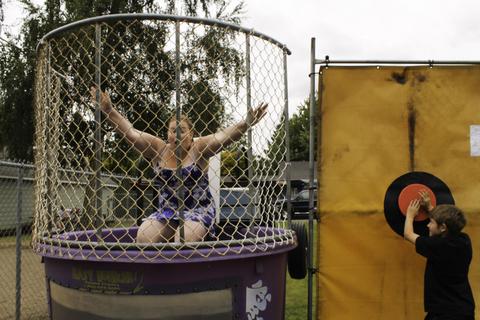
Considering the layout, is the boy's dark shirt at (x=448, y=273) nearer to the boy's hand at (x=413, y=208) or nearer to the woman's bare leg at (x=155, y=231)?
the boy's hand at (x=413, y=208)

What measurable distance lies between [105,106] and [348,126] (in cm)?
185

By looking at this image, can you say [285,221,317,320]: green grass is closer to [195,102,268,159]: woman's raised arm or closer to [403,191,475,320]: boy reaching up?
[403,191,475,320]: boy reaching up

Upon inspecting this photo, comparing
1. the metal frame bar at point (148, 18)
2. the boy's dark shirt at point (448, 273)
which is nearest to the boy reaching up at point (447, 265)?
the boy's dark shirt at point (448, 273)

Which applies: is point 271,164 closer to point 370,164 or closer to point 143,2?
point 370,164

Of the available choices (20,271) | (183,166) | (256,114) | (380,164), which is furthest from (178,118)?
(20,271)

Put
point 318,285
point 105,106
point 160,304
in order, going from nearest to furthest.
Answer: point 160,304, point 105,106, point 318,285

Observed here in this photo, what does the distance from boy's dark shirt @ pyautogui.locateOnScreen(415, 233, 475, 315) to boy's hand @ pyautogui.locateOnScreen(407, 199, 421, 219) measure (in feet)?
0.87

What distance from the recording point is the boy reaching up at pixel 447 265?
321cm

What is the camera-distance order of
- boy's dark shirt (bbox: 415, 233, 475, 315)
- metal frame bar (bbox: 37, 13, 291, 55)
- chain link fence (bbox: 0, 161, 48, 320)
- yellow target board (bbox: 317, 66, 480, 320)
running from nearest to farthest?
metal frame bar (bbox: 37, 13, 291, 55)
boy's dark shirt (bbox: 415, 233, 475, 315)
yellow target board (bbox: 317, 66, 480, 320)
chain link fence (bbox: 0, 161, 48, 320)

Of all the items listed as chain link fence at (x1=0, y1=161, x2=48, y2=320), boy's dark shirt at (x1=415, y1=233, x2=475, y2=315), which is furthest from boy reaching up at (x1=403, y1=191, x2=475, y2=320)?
chain link fence at (x1=0, y1=161, x2=48, y2=320)

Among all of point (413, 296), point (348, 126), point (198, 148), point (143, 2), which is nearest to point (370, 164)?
point (348, 126)

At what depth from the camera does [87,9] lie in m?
9.75

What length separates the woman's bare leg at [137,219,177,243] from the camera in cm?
321

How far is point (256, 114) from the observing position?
10.6 ft
